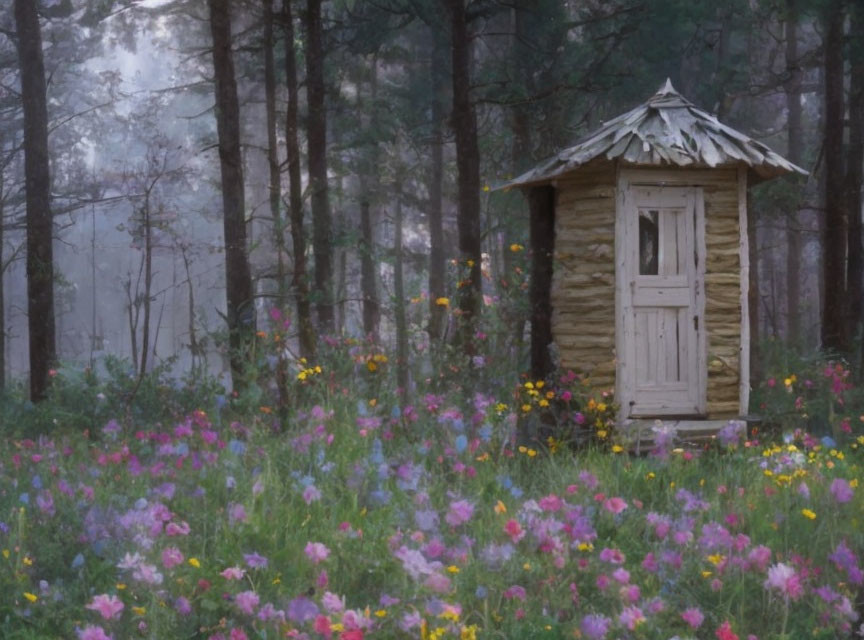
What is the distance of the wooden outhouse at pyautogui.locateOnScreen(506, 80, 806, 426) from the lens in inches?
388

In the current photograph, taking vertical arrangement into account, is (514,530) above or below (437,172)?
below

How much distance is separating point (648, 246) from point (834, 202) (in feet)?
21.0

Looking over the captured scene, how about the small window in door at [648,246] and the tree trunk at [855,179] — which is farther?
the tree trunk at [855,179]

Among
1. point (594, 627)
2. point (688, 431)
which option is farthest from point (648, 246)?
point (594, 627)

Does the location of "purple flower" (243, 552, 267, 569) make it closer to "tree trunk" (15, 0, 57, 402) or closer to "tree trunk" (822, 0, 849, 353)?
"tree trunk" (15, 0, 57, 402)

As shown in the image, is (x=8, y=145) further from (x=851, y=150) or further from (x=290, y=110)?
(x=851, y=150)

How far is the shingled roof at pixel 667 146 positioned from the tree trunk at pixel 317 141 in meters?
4.97

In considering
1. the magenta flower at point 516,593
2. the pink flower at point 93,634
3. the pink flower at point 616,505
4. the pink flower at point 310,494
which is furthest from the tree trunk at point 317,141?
the pink flower at point 93,634

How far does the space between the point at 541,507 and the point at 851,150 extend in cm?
1317

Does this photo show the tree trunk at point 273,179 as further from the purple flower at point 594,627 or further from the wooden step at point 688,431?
the purple flower at point 594,627

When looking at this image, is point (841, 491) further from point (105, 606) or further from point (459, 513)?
point (105, 606)

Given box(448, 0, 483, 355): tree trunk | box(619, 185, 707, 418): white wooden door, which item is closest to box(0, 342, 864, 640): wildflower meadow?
box(619, 185, 707, 418): white wooden door

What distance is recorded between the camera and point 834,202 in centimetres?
1530

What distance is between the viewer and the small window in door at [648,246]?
33.4ft
